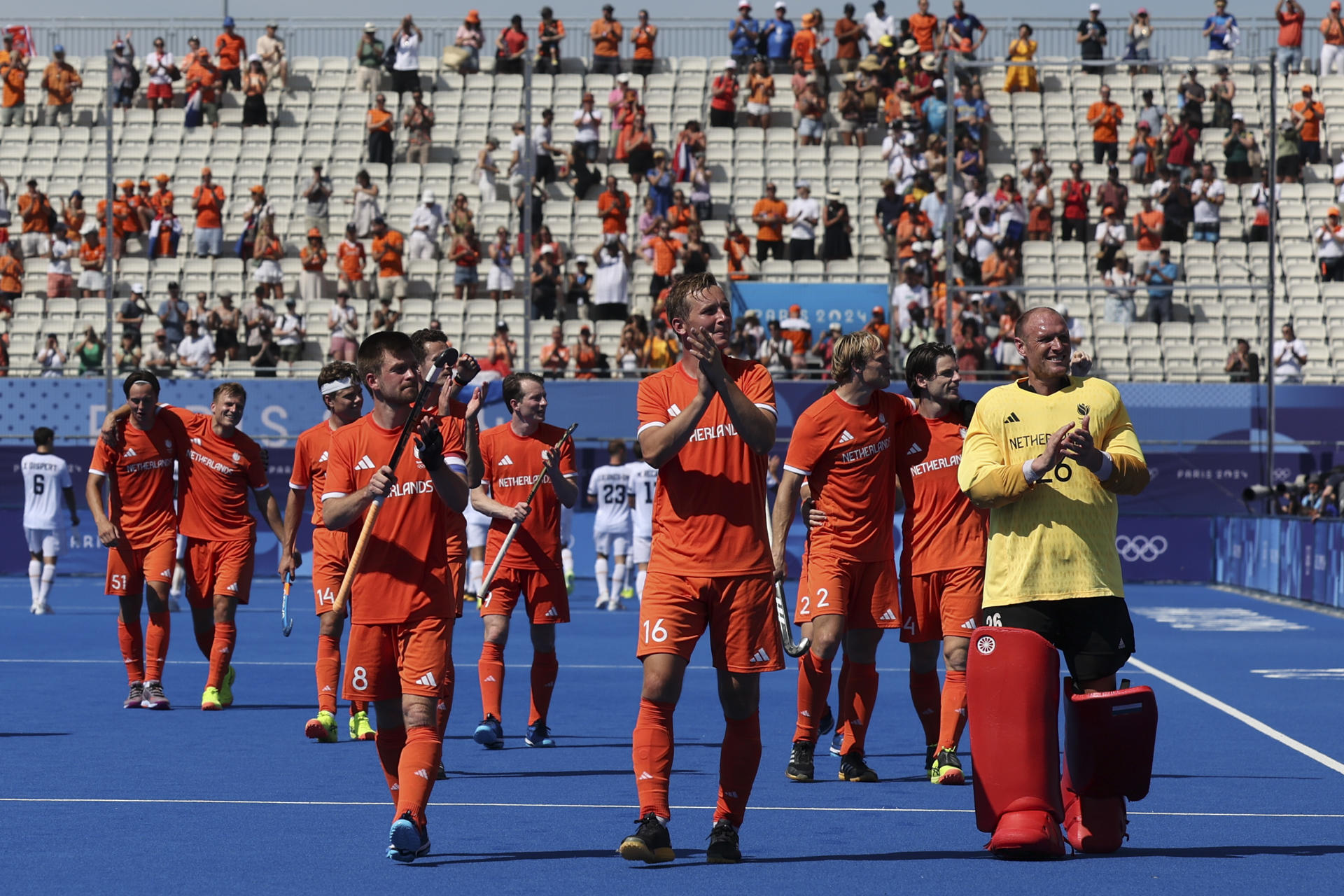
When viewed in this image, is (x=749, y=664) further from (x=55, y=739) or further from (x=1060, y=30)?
(x=1060, y=30)

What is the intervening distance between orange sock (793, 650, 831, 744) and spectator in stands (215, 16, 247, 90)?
29.5 metres

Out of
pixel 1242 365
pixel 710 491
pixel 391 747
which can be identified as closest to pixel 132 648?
pixel 391 747

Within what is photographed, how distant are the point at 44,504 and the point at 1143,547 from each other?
14.6m

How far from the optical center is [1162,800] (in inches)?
347

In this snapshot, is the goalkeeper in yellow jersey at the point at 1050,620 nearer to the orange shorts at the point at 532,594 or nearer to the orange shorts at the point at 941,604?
the orange shorts at the point at 941,604

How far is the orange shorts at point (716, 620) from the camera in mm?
7203

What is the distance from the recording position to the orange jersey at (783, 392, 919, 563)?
936 centimetres

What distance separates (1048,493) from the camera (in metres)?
7.45

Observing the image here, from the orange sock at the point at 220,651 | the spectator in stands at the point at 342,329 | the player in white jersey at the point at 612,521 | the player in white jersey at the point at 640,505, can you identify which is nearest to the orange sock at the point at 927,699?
the orange sock at the point at 220,651

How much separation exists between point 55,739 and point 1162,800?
5.96 m

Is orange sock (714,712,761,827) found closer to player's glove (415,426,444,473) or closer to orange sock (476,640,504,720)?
player's glove (415,426,444,473)

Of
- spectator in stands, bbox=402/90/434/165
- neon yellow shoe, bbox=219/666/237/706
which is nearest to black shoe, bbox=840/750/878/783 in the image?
neon yellow shoe, bbox=219/666/237/706

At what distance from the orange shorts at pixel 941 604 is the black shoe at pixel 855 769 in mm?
641

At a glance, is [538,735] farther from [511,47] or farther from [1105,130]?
[511,47]
